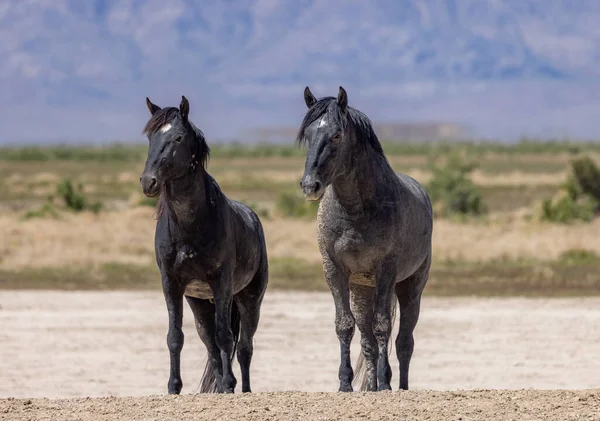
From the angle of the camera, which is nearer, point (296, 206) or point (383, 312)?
point (383, 312)

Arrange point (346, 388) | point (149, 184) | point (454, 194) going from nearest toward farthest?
point (149, 184), point (346, 388), point (454, 194)

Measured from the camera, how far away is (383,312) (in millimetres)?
9539

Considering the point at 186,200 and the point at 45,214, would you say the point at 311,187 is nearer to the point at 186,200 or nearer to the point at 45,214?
the point at 186,200

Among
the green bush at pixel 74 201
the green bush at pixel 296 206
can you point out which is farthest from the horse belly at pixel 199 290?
the green bush at pixel 74 201

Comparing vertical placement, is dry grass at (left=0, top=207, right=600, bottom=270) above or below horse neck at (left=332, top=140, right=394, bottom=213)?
above

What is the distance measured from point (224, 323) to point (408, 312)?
180 cm

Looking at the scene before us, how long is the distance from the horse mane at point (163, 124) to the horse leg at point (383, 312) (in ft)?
6.06

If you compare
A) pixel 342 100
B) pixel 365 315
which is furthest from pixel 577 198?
pixel 342 100

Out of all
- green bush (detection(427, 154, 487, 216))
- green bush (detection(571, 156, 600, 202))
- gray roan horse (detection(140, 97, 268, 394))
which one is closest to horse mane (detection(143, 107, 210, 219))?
gray roan horse (detection(140, 97, 268, 394))

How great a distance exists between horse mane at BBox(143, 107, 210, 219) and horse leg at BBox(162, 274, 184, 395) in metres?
0.69

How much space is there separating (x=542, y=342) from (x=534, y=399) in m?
8.45

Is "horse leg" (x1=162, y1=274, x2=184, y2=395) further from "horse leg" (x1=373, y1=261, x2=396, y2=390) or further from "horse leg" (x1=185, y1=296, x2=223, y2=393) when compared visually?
"horse leg" (x1=373, y1=261, x2=396, y2=390)

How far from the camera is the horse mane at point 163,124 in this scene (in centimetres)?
965

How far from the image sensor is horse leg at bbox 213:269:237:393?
984 cm
